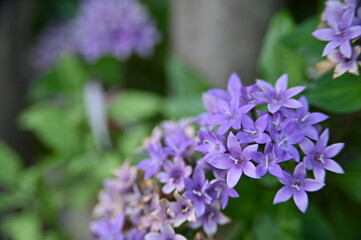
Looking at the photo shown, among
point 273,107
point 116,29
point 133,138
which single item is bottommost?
point 133,138

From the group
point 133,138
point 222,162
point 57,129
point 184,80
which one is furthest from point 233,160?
point 57,129

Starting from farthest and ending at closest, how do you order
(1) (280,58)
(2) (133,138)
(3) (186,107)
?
(2) (133,138)
(3) (186,107)
(1) (280,58)

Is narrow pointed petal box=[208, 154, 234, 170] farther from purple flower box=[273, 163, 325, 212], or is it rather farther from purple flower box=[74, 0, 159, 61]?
purple flower box=[74, 0, 159, 61]

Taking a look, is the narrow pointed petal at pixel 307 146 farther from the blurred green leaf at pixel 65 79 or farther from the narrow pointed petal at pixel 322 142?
the blurred green leaf at pixel 65 79

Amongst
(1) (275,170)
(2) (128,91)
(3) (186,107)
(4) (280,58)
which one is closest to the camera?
(1) (275,170)

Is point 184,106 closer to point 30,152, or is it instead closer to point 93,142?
point 93,142

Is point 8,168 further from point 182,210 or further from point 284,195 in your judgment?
point 284,195

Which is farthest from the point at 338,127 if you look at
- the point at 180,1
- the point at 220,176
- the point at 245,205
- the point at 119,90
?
the point at 119,90
